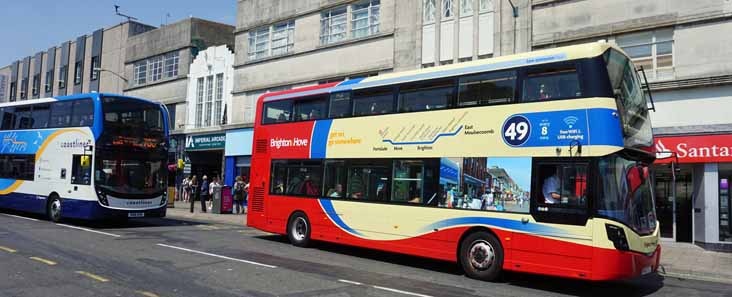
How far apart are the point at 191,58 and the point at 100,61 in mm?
12906

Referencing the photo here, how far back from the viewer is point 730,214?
15.1 m

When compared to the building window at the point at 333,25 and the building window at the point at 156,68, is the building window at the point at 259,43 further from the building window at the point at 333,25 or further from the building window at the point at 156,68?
the building window at the point at 156,68

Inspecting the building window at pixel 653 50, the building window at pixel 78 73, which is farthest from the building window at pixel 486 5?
the building window at pixel 78 73

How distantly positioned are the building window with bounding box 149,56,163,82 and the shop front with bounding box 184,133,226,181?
5.63 m

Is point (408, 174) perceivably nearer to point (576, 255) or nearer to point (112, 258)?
point (576, 255)

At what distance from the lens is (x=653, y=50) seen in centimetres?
1636

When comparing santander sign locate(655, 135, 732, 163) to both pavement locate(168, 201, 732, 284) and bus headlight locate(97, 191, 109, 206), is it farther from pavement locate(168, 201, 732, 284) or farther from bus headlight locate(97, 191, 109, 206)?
bus headlight locate(97, 191, 109, 206)

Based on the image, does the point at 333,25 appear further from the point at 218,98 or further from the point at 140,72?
the point at 140,72

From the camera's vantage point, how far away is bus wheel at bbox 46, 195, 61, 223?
56.2ft

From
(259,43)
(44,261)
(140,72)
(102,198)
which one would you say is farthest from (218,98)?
(44,261)

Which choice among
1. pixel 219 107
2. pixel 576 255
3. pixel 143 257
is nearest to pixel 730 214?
pixel 576 255

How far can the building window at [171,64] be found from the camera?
3461cm

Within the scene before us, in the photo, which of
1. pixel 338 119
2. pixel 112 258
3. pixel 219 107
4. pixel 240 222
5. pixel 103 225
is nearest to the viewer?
pixel 112 258

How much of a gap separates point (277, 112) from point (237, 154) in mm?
15632
